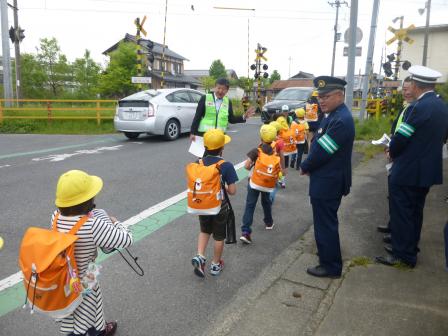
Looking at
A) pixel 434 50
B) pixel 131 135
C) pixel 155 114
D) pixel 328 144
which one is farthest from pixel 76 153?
pixel 434 50

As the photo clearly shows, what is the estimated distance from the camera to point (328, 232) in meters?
3.34

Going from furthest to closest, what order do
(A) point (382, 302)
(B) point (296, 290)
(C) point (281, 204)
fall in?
(C) point (281, 204)
(B) point (296, 290)
(A) point (382, 302)

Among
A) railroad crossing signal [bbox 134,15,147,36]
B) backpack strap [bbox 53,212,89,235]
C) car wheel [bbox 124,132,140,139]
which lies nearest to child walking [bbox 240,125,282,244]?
backpack strap [bbox 53,212,89,235]

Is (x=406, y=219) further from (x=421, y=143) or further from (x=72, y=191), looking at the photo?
(x=72, y=191)

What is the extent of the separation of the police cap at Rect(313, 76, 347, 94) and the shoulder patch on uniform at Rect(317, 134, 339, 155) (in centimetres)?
41

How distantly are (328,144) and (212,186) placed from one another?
103 centimetres

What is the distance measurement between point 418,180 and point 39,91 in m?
46.9

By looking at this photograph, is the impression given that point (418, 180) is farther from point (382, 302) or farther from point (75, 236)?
point (75, 236)

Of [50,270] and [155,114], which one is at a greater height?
[155,114]

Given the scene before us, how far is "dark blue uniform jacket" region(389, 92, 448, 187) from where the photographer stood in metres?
3.28

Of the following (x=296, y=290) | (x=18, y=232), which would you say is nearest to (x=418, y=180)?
(x=296, y=290)

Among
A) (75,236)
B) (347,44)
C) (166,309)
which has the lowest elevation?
(166,309)

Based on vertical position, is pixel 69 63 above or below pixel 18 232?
above

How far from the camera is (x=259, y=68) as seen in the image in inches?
879
